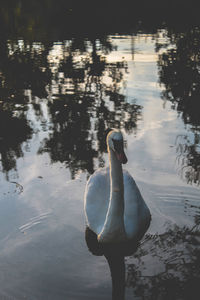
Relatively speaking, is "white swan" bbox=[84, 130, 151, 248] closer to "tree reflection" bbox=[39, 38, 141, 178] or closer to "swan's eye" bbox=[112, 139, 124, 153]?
"swan's eye" bbox=[112, 139, 124, 153]

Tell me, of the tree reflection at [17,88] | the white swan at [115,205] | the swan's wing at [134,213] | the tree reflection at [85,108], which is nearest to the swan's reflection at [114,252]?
the white swan at [115,205]

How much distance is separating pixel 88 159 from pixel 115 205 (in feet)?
8.62

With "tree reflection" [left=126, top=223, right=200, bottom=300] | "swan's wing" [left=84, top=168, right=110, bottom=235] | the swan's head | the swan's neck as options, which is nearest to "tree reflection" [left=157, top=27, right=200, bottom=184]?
"swan's wing" [left=84, top=168, right=110, bottom=235]

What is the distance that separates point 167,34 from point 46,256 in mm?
13868

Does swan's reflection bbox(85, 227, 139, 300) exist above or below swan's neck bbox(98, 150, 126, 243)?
below

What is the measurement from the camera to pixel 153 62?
1395 centimetres

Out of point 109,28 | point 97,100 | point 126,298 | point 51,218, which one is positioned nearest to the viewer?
point 126,298

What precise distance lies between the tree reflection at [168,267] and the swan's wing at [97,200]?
0.66 meters

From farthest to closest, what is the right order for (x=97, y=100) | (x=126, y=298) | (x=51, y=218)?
1. (x=97, y=100)
2. (x=51, y=218)
3. (x=126, y=298)

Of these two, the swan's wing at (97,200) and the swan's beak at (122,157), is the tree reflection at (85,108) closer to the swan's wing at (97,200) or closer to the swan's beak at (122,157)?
the swan's wing at (97,200)

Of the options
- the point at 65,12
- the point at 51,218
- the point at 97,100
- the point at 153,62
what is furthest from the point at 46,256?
the point at 65,12

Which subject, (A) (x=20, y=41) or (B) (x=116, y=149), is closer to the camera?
(B) (x=116, y=149)

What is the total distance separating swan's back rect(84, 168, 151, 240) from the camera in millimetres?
5840

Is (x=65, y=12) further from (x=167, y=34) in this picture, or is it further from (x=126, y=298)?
(x=126, y=298)
